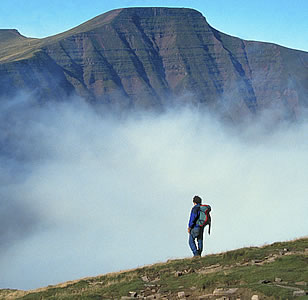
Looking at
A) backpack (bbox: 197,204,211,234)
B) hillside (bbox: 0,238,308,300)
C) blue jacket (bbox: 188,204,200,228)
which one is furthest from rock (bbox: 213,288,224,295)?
blue jacket (bbox: 188,204,200,228)

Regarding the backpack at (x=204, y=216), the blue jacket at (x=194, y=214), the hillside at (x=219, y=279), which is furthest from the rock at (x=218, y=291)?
the blue jacket at (x=194, y=214)

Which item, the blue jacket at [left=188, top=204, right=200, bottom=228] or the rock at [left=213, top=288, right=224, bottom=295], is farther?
the blue jacket at [left=188, top=204, right=200, bottom=228]

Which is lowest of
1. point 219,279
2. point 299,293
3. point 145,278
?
point 299,293

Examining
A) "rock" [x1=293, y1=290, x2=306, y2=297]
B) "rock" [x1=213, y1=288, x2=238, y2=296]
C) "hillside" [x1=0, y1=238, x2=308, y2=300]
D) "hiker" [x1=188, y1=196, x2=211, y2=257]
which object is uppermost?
"hiker" [x1=188, y1=196, x2=211, y2=257]

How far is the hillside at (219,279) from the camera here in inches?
606

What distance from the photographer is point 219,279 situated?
56.4ft

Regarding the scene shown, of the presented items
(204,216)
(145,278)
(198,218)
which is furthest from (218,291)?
(198,218)

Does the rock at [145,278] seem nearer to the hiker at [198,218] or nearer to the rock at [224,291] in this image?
the hiker at [198,218]

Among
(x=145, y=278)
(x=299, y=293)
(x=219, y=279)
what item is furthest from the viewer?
(x=145, y=278)

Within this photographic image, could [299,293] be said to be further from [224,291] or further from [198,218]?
[198,218]

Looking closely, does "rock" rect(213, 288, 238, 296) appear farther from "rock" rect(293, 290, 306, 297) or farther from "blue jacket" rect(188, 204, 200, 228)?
"blue jacket" rect(188, 204, 200, 228)

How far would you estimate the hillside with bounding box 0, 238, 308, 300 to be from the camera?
1540 centimetres

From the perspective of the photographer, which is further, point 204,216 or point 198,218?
point 198,218

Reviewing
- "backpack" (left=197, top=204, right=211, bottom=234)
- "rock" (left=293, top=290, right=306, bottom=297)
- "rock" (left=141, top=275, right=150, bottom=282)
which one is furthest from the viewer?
"backpack" (left=197, top=204, right=211, bottom=234)
